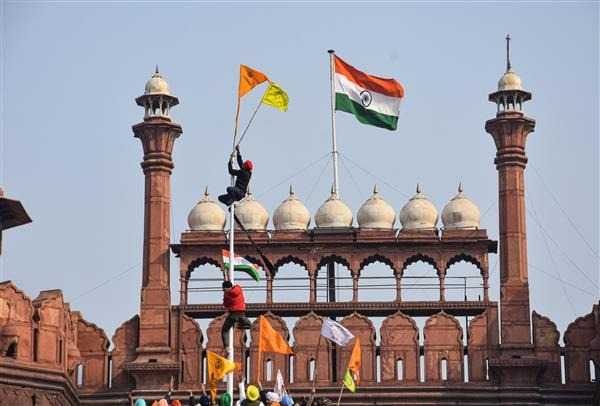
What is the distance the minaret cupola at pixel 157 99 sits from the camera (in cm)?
4906

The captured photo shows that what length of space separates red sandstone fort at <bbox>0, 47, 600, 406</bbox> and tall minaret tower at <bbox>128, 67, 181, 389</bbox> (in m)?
0.04

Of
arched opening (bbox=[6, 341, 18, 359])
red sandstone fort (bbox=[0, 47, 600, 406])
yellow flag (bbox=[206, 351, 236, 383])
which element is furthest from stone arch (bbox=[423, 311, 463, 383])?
yellow flag (bbox=[206, 351, 236, 383])

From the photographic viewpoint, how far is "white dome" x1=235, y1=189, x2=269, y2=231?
160 ft

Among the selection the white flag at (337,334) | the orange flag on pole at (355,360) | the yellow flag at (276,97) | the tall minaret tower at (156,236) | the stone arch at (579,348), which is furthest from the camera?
the tall minaret tower at (156,236)

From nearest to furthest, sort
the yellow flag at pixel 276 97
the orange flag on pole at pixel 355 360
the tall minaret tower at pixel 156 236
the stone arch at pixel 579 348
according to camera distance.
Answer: the yellow flag at pixel 276 97 → the orange flag on pole at pixel 355 360 → the stone arch at pixel 579 348 → the tall minaret tower at pixel 156 236

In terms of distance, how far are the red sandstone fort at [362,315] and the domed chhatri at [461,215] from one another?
0.13 feet

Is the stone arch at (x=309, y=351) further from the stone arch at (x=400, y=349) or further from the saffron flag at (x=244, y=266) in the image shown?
the saffron flag at (x=244, y=266)

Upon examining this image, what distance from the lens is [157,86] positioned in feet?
161

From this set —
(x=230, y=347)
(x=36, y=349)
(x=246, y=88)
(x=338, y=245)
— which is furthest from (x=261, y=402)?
(x=338, y=245)

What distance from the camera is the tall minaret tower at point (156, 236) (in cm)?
4716

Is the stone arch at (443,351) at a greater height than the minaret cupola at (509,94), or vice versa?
the minaret cupola at (509,94)

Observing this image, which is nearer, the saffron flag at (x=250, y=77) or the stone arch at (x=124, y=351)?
the saffron flag at (x=250, y=77)

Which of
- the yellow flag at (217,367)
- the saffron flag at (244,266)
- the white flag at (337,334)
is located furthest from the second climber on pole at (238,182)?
the saffron flag at (244,266)

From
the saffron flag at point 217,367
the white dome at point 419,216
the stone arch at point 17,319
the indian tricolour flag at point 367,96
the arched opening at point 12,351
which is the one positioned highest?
the indian tricolour flag at point 367,96
